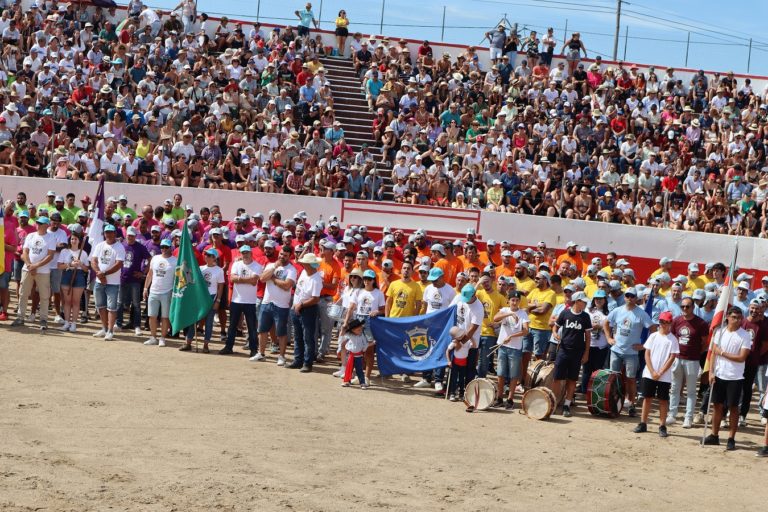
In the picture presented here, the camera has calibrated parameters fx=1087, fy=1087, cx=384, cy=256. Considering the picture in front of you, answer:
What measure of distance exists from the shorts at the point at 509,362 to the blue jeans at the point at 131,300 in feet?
22.4

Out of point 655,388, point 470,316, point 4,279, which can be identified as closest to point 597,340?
point 655,388

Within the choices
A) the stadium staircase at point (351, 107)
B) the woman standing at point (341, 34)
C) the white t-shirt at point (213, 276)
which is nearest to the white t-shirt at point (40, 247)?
the white t-shirt at point (213, 276)

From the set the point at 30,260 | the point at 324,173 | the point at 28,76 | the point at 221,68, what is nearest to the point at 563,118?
the point at 324,173

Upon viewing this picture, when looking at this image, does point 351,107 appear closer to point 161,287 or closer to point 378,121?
point 378,121

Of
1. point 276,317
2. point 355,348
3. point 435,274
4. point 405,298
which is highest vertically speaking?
point 435,274

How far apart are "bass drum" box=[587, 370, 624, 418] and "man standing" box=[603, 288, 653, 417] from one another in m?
0.31

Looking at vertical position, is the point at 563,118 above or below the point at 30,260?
above

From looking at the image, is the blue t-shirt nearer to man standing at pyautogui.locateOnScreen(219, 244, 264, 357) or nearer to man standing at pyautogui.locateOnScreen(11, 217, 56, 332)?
man standing at pyautogui.locateOnScreen(219, 244, 264, 357)

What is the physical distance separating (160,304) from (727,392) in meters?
9.28

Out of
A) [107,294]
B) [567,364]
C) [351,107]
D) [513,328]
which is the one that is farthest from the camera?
[351,107]

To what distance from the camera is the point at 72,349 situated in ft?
57.1

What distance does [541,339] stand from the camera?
16703 mm

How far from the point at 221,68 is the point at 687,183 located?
12880 mm

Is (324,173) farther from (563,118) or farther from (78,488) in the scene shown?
(78,488)
